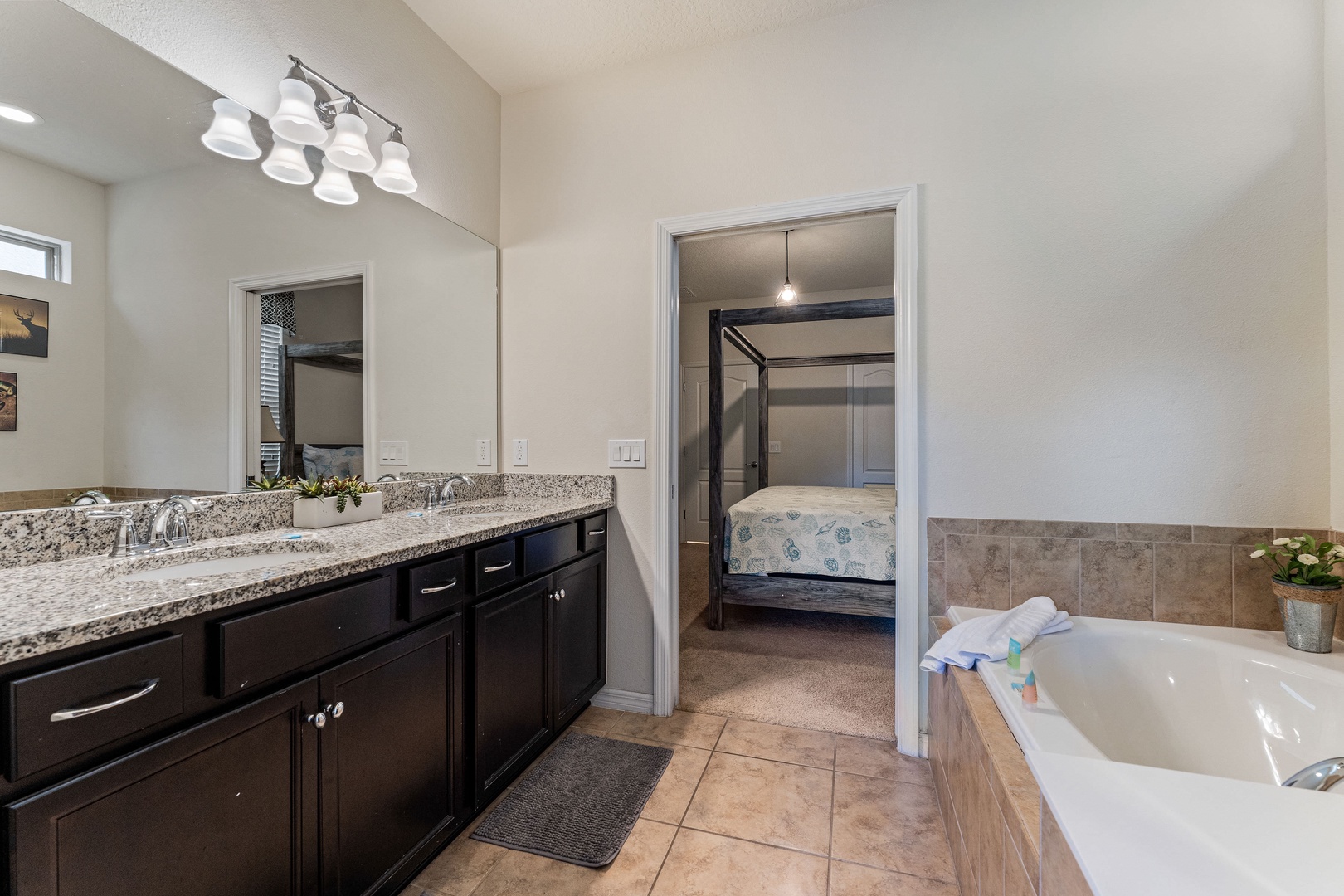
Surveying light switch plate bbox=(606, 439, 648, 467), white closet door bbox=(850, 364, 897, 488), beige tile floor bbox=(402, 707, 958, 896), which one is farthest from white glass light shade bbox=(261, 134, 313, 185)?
white closet door bbox=(850, 364, 897, 488)

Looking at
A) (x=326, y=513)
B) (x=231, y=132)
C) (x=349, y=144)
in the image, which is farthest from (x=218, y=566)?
(x=349, y=144)

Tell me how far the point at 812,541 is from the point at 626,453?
1369 mm

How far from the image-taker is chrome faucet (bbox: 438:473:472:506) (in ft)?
6.91

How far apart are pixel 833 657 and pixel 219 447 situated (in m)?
2.65

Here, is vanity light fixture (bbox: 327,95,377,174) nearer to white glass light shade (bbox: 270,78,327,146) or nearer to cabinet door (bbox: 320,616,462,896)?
white glass light shade (bbox: 270,78,327,146)

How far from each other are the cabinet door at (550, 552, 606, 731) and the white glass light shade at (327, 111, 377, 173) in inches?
58.3

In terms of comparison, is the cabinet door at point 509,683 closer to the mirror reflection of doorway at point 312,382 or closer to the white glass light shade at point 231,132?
the mirror reflection of doorway at point 312,382

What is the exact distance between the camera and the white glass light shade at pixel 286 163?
1.59 metres

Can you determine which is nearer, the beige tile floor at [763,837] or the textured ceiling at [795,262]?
the beige tile floor at [763,837]

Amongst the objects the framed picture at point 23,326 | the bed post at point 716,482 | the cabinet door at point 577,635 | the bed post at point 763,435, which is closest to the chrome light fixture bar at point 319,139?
the framed picture at point 23,326

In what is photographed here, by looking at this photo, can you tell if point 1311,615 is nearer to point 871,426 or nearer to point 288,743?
point 288,743

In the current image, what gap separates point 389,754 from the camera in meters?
1.24

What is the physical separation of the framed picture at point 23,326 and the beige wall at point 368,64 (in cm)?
66

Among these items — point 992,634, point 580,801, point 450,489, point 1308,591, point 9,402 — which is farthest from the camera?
point 450,489
